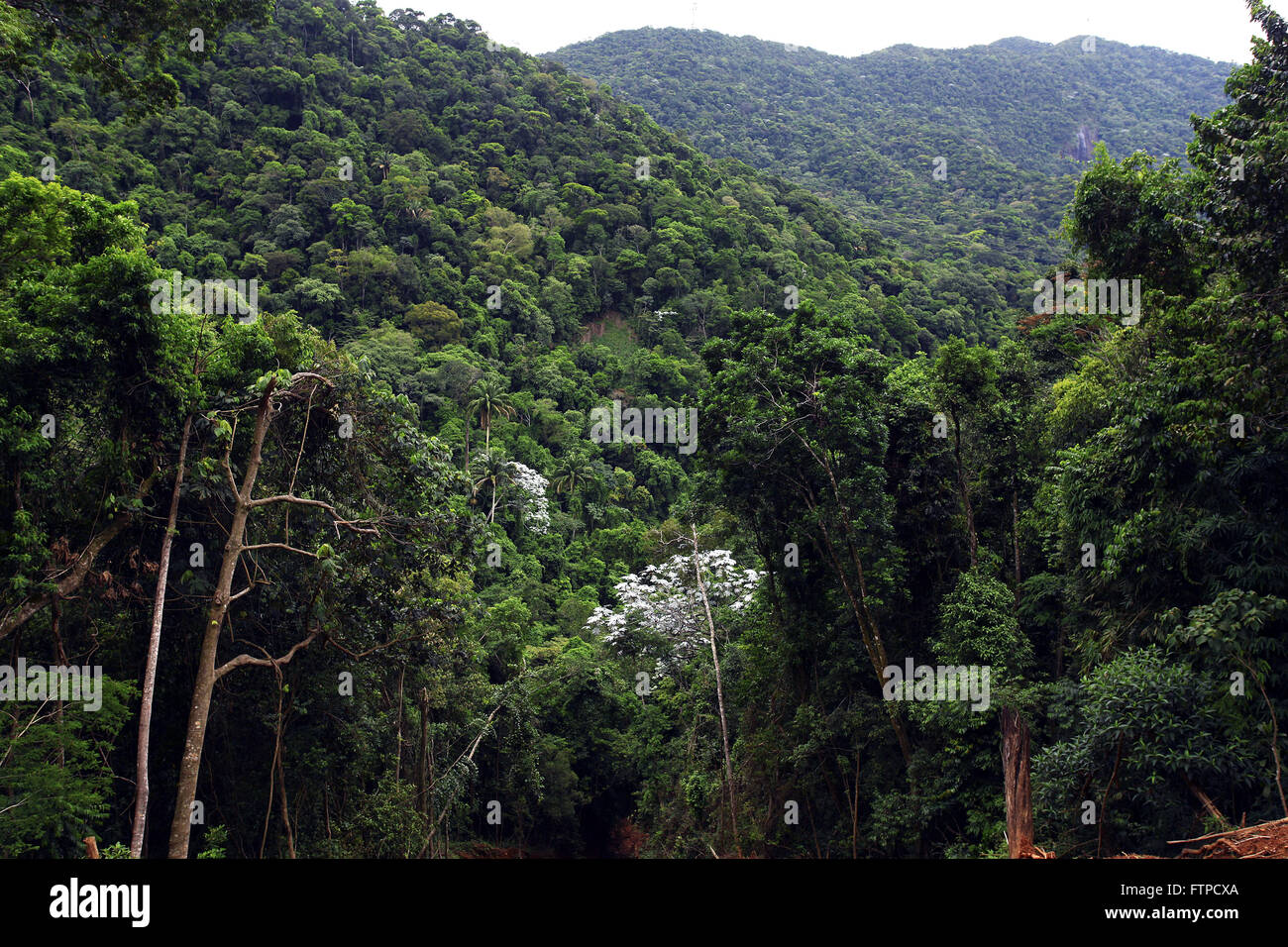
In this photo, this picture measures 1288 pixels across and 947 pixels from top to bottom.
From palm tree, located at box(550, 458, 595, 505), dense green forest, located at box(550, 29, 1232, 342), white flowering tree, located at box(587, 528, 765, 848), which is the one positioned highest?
dense green forest, located at box(550, 29, 1232, 342)

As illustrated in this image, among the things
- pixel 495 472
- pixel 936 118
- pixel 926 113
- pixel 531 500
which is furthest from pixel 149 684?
pixel 926 113

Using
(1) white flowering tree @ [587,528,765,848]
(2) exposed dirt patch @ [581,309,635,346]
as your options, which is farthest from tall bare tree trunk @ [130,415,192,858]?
(2) exposed dirt patch @ [581,309,635,346]

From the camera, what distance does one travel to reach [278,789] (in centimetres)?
1235

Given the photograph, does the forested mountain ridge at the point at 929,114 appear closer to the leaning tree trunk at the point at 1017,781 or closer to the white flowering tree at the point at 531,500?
the white flowering tree at the point at 531,500

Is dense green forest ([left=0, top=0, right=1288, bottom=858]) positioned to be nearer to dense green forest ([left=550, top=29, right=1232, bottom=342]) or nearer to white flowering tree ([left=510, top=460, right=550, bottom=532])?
white flowering tree ([left=510, top=460, right=550, bottom=532])

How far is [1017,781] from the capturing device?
9297 millimetres

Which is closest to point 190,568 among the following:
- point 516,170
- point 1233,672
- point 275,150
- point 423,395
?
point 1233,672

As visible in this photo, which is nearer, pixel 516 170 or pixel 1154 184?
pixel 1154 184

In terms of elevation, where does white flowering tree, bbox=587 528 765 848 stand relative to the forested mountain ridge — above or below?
below

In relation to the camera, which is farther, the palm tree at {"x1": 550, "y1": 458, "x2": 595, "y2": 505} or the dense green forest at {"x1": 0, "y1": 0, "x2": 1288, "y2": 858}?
the palm tree at {"x1": 550, "y1": 458, "x2": 595, "y2": 505}

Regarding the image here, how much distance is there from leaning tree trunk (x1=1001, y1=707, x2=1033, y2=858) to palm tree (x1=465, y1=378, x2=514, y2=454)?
3600 cm

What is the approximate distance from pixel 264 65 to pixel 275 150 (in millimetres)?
12357

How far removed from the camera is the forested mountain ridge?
283ft

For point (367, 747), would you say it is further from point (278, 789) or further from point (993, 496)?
point (993, 496)
